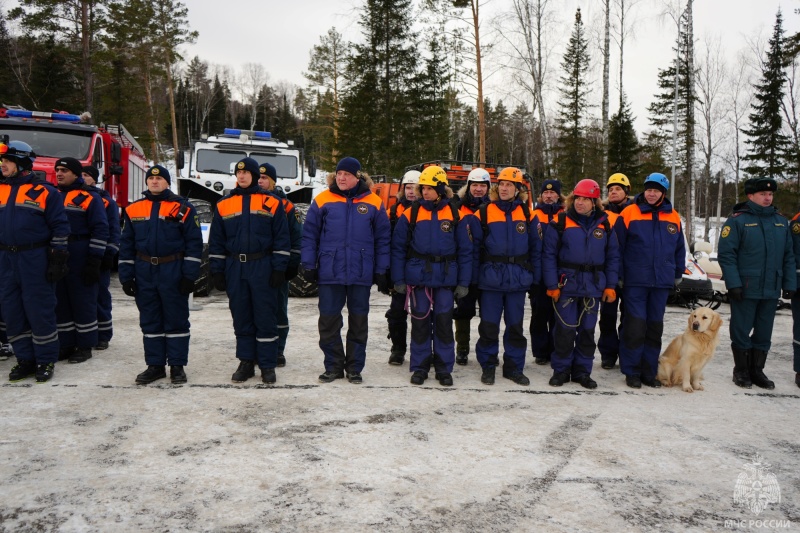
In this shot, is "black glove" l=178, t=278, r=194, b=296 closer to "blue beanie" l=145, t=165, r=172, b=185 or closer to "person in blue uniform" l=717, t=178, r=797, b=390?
"blue beanie" l=145, t=165, r=172, b=185

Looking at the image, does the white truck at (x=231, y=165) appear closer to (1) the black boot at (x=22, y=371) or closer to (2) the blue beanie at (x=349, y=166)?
(2) the blue beanie at (x=349, y=166)

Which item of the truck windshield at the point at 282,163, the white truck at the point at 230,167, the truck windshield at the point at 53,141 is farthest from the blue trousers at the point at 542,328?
the truck windshield at the point at 53,141

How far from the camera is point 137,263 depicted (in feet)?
16.8

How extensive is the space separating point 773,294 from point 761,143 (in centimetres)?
3226

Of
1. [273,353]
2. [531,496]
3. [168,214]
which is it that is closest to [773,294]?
[531,496]

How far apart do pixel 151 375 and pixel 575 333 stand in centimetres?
407

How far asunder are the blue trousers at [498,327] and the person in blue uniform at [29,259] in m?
3.99

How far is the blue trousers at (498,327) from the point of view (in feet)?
18.0

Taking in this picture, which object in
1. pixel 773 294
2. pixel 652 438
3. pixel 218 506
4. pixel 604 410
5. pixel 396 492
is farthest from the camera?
pixel 773 294

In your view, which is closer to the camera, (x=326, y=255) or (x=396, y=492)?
(x=396, y=492)

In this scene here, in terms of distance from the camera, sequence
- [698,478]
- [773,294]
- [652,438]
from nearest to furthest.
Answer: [698,478], [652,438], [773,294]

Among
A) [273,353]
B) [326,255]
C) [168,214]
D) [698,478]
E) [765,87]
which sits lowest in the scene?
[698,478]

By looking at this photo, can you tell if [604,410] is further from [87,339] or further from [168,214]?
[87,339]

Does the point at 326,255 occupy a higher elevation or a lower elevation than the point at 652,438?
higher
